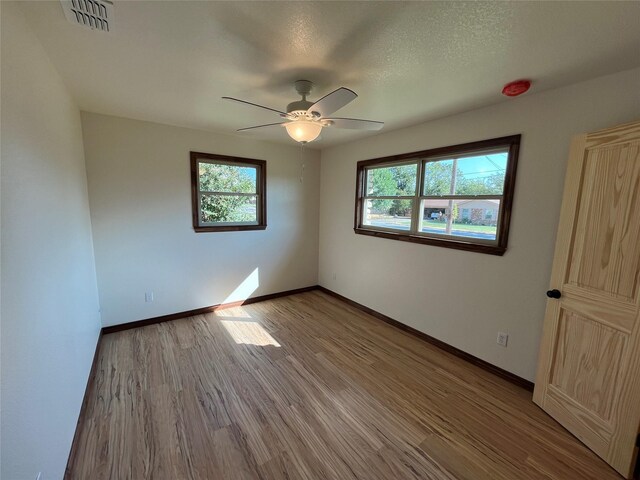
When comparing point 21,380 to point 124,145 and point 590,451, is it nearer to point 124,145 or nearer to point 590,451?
point 124,145

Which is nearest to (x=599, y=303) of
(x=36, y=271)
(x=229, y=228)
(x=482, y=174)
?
(x=482, y=174)

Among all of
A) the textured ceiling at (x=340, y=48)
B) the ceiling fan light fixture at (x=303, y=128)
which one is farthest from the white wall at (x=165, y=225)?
the ceiling fan light fixture at (x=303, y=128)

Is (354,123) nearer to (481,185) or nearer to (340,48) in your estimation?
(340,48)

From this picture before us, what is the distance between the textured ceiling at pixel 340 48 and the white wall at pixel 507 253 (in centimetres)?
17

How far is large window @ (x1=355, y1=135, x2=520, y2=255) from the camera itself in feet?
7.85

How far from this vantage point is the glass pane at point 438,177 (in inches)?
111

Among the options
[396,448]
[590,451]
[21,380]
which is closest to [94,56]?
[21,380]

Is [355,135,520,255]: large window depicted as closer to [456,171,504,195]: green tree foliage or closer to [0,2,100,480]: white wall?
[456,171,504,195]: green tree foliage

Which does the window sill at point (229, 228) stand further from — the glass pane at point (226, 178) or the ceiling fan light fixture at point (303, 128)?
the ceiling fan light fixture at point (303, 128)

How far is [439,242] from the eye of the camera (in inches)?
111

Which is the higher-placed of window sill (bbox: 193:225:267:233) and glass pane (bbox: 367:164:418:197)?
glass pane (bbox: 367:164:418:197)

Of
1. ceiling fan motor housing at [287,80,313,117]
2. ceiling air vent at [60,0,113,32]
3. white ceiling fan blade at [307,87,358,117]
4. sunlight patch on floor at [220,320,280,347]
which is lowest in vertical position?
sunlight patch on floor at [220,320,280,347]

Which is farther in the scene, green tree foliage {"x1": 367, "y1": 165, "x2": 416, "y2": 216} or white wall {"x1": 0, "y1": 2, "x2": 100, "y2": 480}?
green tree foliage {"x1": 367, "y1": 165, "x2": 416, "y2": 216}

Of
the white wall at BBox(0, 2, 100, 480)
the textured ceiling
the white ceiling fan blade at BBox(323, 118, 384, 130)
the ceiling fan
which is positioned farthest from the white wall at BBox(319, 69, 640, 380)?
the white wall at BBox(0, 2, 100, 480)
